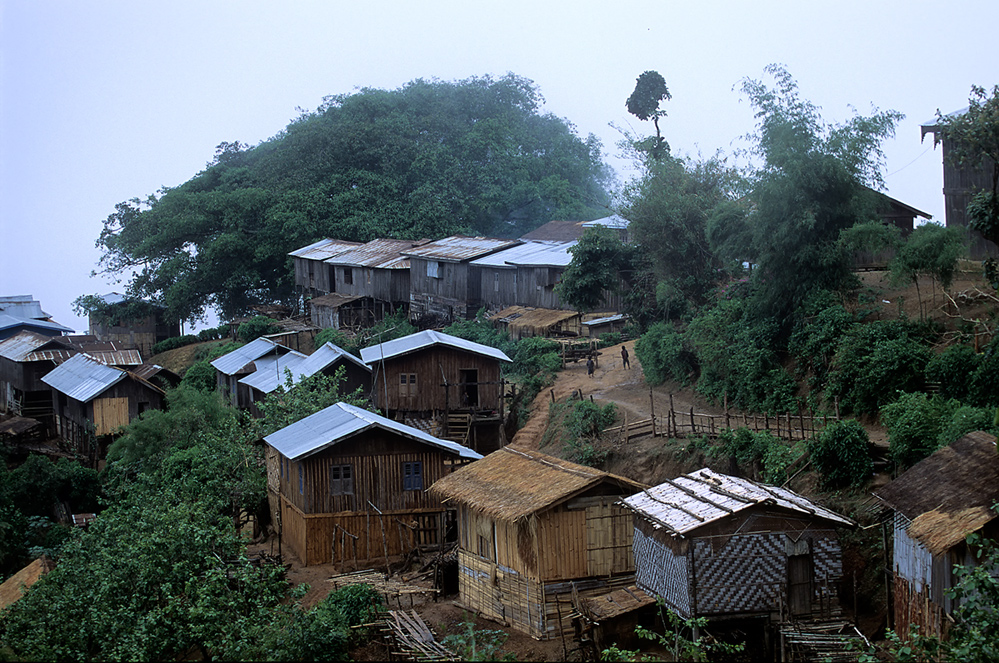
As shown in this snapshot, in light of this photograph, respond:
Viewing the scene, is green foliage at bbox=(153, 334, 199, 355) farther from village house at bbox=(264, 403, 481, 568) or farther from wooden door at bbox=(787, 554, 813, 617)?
wooden door at bbox=(787, 554, 813, 617)

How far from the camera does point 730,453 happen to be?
21.3m

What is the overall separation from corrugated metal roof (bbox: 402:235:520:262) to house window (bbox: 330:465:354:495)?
79.3 ft

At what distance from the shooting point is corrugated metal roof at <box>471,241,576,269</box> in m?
41.1

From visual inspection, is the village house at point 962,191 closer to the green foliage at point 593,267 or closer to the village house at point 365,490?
the green foliage at point 593,267

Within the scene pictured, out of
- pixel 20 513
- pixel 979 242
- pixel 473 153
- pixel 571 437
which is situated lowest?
pixel 20 513

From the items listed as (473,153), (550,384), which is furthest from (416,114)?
(550,384)

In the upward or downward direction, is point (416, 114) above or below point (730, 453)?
above

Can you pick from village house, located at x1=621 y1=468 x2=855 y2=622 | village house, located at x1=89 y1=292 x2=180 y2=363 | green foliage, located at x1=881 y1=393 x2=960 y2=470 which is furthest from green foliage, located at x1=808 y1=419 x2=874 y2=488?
village house, located at x1=89 y1=292 x2=180 y2=363

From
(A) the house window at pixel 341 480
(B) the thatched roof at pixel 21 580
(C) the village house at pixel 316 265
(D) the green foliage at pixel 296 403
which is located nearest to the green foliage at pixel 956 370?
(A) the house window at pixel 341 480

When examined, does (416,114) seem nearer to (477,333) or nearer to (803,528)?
(477,333)

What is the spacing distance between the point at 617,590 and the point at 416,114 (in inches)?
2126

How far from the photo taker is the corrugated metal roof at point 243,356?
3768 centimetres

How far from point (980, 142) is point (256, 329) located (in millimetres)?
39665

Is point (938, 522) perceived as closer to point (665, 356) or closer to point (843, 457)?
point (843, 457)
